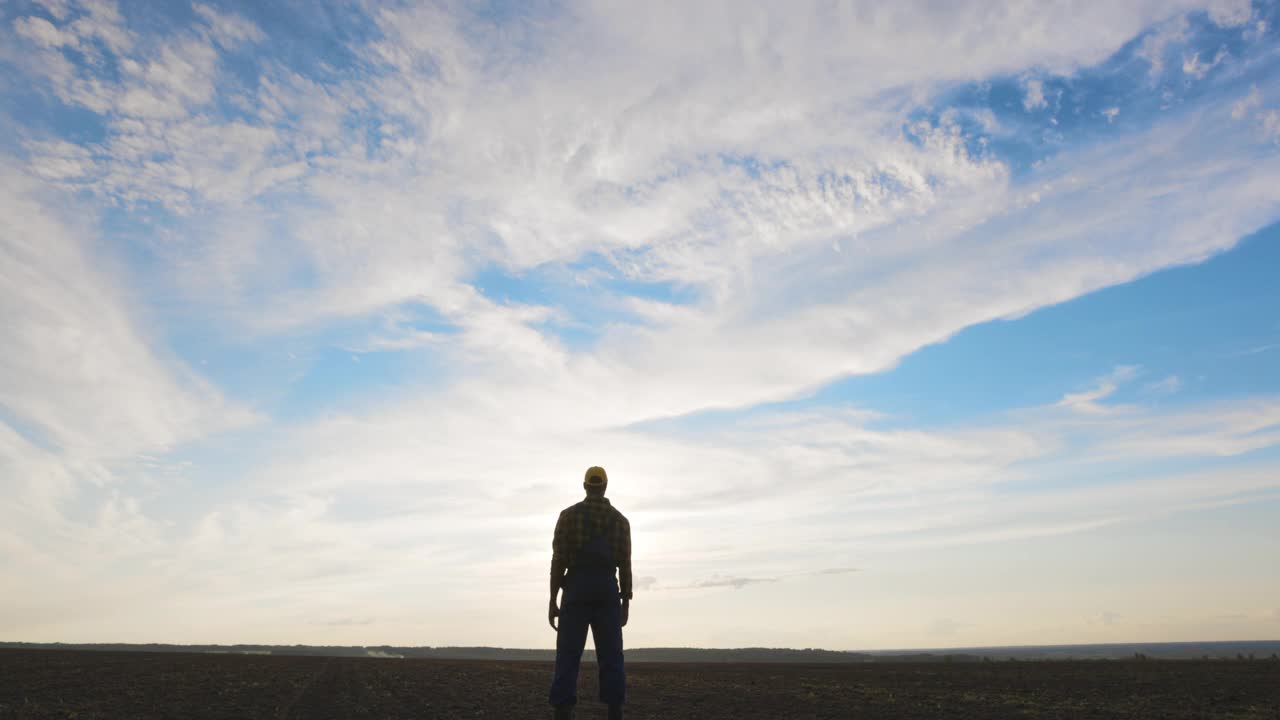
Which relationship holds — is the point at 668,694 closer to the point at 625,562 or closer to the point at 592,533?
the point at 625,562

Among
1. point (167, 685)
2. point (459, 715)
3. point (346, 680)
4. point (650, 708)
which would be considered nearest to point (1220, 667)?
point (650, 708)

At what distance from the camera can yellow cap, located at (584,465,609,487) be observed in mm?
8867

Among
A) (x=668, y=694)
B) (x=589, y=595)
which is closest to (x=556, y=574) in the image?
(x=589, y=595)

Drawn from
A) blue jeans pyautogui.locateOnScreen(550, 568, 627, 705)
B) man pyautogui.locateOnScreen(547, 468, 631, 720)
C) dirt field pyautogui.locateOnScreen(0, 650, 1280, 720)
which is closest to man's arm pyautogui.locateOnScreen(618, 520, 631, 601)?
man pyautogui.locateOnScreen(547, 468, 631, 720)

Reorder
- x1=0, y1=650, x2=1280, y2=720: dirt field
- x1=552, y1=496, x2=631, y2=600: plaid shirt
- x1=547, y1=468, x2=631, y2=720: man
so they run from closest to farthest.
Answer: x1=547, y1=468, x2=631, y2=720: man → x1=552, y1=496, x2=631, y2=600: plaid shirt → x1=0, y1=650, x2=1280, y2=720: dirt field

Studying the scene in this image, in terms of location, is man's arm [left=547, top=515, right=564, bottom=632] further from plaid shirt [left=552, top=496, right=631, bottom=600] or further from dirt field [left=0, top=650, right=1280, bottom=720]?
dirt field [left=0, top=650, right=1280, bottom=720]

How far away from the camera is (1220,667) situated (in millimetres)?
23641

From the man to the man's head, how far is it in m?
0.21

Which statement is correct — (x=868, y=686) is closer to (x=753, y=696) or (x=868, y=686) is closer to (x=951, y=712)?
(x=753, y=696)

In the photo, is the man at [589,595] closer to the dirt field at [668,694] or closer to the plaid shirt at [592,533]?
the plaid shirt at [592,533]

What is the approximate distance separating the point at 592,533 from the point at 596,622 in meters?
0.84

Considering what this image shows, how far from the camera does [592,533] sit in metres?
8.48

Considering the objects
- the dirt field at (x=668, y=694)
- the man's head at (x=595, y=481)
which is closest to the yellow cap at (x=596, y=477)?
the man's head at (x=595, y=481)

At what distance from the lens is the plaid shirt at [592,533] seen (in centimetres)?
845
